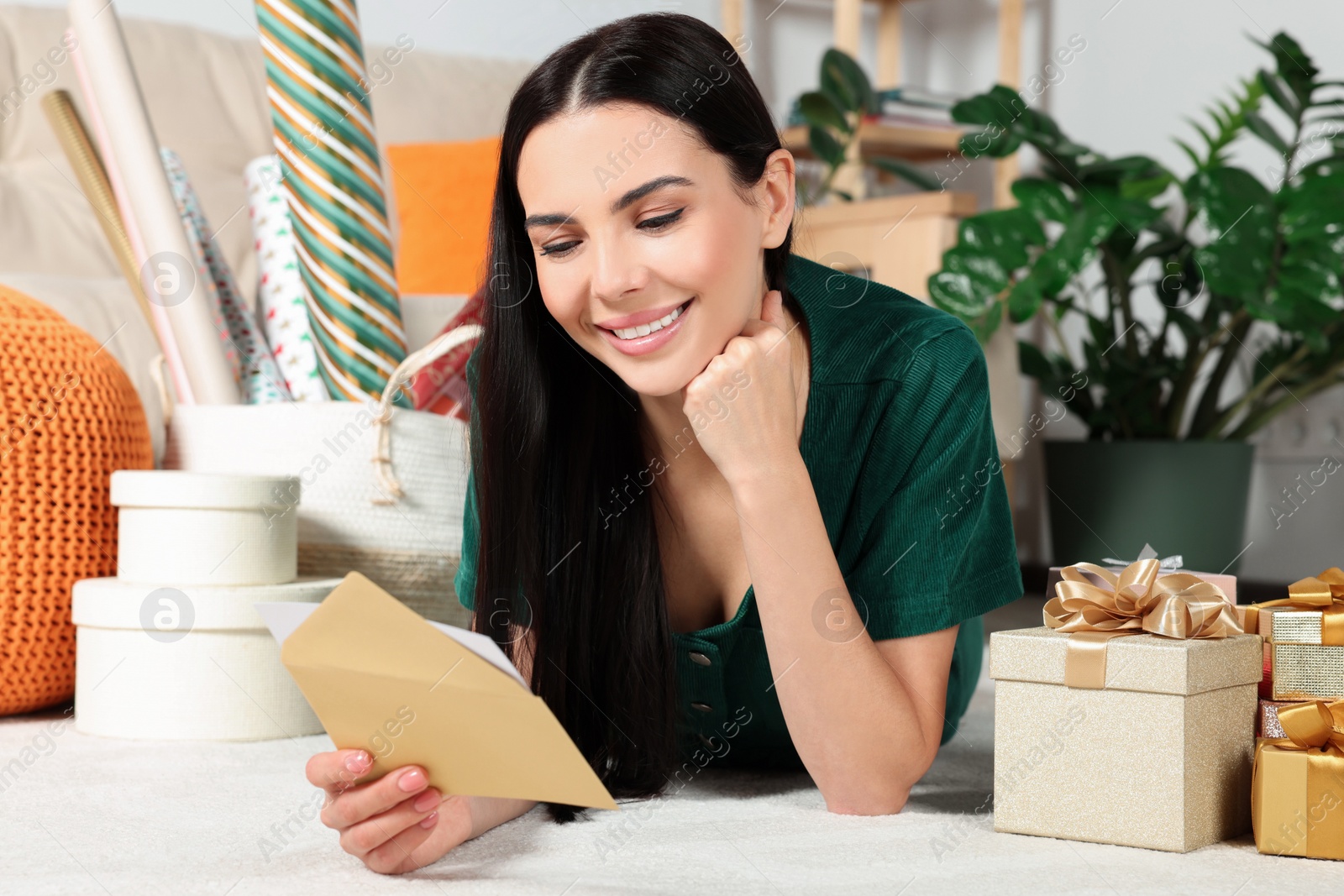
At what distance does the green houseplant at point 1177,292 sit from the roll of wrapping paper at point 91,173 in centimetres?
133

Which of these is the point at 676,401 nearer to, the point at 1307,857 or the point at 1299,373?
the point at 1307,857

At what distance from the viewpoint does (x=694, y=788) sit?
1.04 m

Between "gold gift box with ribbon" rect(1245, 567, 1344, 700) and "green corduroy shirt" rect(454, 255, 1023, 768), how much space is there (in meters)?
0.18

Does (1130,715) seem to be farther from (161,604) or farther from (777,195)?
(161,604)

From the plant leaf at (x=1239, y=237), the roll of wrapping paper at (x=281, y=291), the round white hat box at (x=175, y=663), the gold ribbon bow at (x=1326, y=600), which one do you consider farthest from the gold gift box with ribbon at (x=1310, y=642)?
the plant leaf at (x=1239, y=237)

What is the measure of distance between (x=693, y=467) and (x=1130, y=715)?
0.38 meters

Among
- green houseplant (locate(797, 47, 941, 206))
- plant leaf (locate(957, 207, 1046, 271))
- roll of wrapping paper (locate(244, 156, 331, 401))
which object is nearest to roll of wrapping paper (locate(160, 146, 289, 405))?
roll of wrapping paper (locate(244, 156, 331, 401))

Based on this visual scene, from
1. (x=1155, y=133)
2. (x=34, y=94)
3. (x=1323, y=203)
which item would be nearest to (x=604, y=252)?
(x=34, y=94)

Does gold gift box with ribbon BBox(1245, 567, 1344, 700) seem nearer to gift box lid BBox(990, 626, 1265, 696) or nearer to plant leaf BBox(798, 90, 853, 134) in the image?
gift box lid BBox(990, 626, 1265, 696)

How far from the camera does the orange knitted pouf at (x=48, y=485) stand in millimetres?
1260

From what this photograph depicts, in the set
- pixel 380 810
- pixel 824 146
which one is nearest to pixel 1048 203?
pixel 824 146

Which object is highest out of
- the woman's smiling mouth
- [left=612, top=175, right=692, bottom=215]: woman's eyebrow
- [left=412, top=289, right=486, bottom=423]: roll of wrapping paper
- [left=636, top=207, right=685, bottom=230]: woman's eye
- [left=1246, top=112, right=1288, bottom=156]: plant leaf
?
[left=1246, top=112, right=1288, bottom=156]: plant leaf

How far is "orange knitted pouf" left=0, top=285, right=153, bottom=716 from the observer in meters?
1.26

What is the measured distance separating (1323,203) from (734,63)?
1.57 meters
